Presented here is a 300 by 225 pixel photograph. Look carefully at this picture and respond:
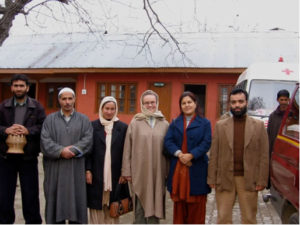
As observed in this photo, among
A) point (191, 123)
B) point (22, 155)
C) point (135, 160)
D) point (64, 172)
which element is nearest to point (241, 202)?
point (191, 123)

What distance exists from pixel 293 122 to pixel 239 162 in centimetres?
69

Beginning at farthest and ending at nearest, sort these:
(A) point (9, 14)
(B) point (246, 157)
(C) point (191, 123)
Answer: (A) point (9, 14), (C) point (191, 123), (B) point (246, 157)

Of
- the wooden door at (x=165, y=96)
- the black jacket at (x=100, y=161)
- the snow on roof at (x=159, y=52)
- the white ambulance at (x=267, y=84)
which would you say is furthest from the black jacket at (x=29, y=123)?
the wooden door at (x=165, y=96)

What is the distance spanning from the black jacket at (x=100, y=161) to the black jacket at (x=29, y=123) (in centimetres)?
67

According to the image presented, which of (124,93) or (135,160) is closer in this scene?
(135,160)

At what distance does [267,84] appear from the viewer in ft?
25.8

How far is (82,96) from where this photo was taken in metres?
14.4

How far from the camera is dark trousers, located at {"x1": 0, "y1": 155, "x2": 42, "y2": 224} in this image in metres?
4.22

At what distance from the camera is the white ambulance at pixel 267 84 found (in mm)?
7684

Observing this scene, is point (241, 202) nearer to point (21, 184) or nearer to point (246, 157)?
point (246, 157)

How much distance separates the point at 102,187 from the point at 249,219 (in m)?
1.68

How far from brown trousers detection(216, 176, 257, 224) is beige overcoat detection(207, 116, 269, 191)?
7cm

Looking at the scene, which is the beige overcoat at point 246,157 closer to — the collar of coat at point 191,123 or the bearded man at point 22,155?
the collar of coat at point 191,123

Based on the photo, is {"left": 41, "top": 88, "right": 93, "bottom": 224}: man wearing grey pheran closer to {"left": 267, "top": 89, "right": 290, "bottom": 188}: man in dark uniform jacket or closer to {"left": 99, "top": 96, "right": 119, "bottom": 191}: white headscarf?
{"left": 99, "top": 96, "right": 119, "bottom": 191}: white headscarf
